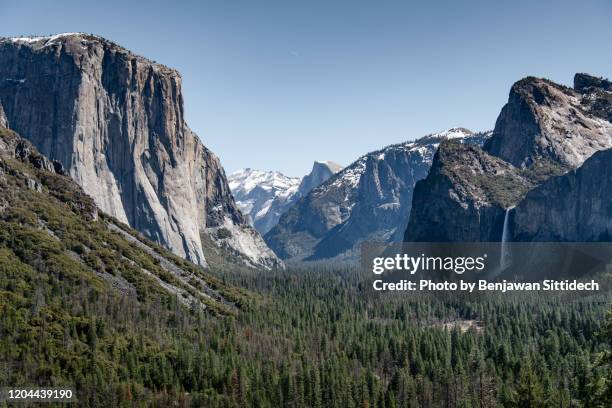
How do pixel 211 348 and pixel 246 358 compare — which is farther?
pixel 211 348

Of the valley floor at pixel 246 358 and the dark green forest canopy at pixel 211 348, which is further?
the dark green forest canopy at pixel 211 348

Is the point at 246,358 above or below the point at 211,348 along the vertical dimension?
below

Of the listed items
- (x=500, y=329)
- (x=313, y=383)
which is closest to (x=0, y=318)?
(x=313, y=383)

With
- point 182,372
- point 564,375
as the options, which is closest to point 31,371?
point 182,372

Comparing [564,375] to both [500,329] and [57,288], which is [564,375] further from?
[57,288]

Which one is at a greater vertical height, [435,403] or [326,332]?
[326,332]

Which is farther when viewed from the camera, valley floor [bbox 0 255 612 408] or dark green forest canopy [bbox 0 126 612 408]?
dark green forest canopy [bbox 0 126 612 408]

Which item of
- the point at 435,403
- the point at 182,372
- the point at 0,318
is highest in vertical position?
the point at 0,318

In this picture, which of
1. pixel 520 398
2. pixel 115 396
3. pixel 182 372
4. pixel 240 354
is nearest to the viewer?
pixel 520 398

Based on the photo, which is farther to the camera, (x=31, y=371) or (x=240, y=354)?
(x=240, y=354)

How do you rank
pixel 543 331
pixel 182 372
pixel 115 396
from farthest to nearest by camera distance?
1. pixel 543 331
2. pixel 182 372
3. pixel 115 396
